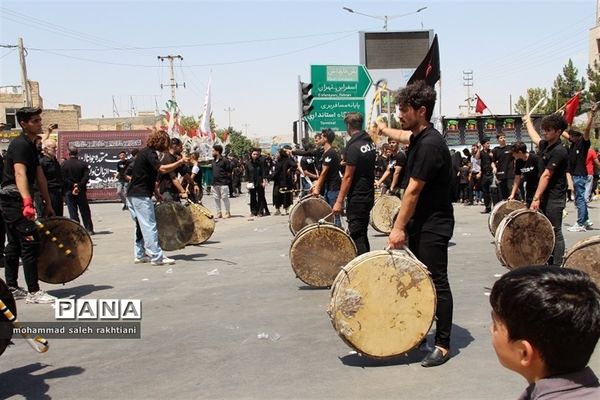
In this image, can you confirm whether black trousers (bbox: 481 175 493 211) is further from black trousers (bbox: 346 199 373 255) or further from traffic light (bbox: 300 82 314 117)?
black trousers (bbox: 346 199 373 255)

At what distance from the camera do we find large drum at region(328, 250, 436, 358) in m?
4.40

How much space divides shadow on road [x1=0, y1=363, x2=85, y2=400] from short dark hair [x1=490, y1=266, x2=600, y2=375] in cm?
362

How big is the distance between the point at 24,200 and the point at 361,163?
3634mm

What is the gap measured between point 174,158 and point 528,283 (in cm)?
1011

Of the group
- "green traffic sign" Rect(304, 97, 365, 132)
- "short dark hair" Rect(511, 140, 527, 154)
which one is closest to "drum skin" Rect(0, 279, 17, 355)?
"short dark hair" Rect(511, 140, 527, 154)

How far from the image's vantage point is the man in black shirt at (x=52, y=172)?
11359 millimetres

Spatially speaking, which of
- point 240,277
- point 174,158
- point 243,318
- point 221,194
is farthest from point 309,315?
point 221,194

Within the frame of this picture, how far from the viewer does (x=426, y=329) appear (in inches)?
177

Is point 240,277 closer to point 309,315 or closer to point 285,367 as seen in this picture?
point 309,315

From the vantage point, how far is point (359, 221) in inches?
267

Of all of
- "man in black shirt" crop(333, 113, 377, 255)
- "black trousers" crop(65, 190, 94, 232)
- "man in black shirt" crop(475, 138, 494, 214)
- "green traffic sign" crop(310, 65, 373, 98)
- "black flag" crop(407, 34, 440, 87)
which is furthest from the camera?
"green traffic sign" crop(310, 65, 373, 98)

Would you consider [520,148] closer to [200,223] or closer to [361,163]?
[361,163]

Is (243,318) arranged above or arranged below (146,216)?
below

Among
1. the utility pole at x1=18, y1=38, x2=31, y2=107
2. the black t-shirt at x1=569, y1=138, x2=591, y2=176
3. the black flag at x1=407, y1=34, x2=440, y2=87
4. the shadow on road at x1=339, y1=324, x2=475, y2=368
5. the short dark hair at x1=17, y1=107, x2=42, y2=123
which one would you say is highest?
the utility pole at x1=18, y1=38, x2=31, y2=107
